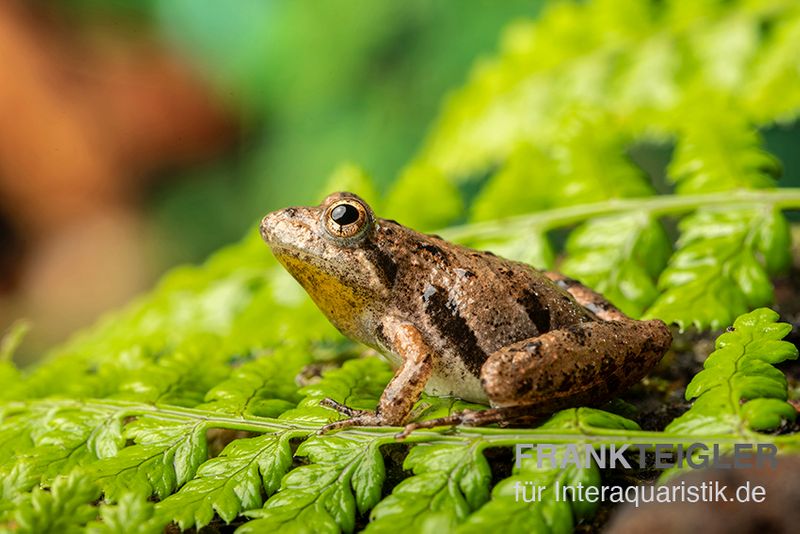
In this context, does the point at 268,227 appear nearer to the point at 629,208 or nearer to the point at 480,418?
the point at 480,418

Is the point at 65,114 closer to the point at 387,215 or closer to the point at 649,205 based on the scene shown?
the point at 387,215

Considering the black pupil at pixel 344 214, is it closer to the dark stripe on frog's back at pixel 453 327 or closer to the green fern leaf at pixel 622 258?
the dark stripe on frog's back at pixel 453 327

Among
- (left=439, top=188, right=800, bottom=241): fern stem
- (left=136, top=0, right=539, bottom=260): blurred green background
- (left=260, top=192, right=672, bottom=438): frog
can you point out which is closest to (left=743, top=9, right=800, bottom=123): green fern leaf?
(left=439, top=188, right=800, bottom=241): fern stem

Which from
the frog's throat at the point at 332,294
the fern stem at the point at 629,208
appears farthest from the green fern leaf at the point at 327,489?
the fern stem at the point at 629,208

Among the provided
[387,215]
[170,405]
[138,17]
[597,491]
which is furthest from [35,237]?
[597,491]

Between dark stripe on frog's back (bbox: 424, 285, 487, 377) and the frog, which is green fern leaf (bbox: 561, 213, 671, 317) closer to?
the frog

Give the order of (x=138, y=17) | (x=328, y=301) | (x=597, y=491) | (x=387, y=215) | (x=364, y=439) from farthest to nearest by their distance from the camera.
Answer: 1. (x=138, y=17)
2. (x=387, y=215)
3. (x=328, y=301)
4. (x=364, y=439)
5. (x=597, y=491)

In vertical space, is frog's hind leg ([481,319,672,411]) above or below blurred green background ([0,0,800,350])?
below
